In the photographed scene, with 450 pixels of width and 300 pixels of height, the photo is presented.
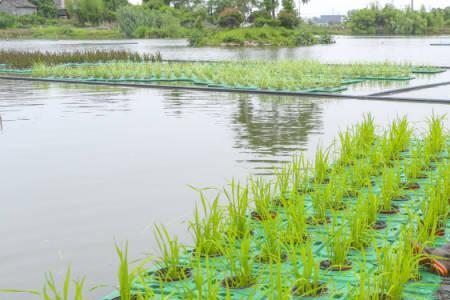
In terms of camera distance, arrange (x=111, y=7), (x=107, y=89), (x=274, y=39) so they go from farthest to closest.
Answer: (x=111, y=7) → (x=274, y=39) → (x=107, y=89)

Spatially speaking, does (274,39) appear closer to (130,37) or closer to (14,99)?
(130,37)

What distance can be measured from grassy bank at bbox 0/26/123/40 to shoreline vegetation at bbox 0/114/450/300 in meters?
85.0

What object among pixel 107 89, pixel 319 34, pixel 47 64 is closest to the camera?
pixel 107 89

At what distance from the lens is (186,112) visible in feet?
40.9

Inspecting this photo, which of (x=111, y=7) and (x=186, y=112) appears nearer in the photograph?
(x=186, y=112)

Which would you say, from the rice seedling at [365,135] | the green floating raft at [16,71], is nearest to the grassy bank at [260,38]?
the green floating raft at [16,71]

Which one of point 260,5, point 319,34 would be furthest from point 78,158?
point 260,5

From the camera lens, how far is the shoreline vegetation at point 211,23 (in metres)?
68.4

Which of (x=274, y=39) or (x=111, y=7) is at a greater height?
(x=111, y=7)

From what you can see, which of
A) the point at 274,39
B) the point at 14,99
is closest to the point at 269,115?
the point at 14,99

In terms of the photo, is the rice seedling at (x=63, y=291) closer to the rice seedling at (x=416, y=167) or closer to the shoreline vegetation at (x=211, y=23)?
the rice seedling at (x=416, y=167)

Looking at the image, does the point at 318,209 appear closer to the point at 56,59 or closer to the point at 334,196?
the point at 334,196

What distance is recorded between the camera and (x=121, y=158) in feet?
26.6

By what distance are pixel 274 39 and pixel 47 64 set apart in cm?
4444
